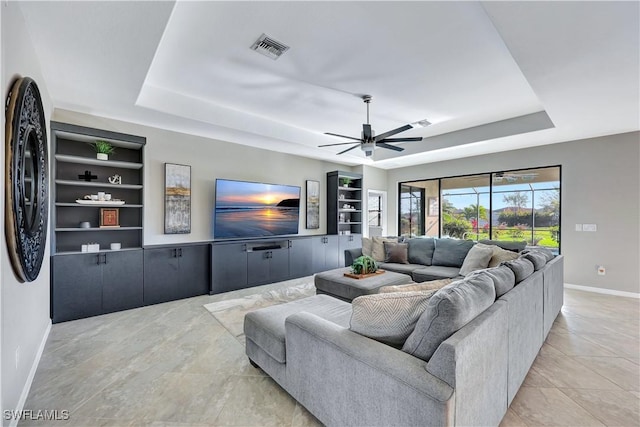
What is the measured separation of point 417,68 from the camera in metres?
3.00

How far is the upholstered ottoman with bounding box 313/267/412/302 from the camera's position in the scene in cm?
339

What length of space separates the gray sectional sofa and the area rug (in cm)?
119

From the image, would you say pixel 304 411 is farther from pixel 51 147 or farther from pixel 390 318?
pixel 51 147

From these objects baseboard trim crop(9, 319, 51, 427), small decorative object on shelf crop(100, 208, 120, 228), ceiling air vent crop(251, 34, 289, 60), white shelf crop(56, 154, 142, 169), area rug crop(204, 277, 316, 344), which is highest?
ceiling air vent crop(251, 34, 289, 60)

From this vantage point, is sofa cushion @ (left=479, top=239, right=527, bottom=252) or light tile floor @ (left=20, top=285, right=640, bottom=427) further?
sofa cushion @ (left=479, top=239, right=527, bottom=252)

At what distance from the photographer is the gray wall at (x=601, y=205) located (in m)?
4.35

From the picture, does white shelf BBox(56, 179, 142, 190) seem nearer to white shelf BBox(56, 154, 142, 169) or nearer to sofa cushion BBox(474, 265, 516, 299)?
white shelf BBox(56, 154, 142, 169)

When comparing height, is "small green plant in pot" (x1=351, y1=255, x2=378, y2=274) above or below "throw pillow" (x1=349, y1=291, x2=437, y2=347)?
below

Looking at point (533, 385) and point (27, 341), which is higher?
point (27, 341)

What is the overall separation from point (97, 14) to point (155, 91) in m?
1.69

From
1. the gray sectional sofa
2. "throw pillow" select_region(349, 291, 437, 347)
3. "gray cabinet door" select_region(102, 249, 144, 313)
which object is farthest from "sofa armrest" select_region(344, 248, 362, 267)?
"throw pillow" select_region(349, 291, 437, 347)

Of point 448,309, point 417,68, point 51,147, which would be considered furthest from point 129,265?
point 417,68

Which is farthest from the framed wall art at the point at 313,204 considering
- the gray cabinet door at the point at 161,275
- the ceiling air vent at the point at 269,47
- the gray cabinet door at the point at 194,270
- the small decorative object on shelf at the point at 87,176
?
the small decorative object on shelf at the point at 87,176

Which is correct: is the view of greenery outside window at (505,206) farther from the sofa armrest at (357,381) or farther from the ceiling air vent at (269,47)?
the sofa armrest at (357,381)
